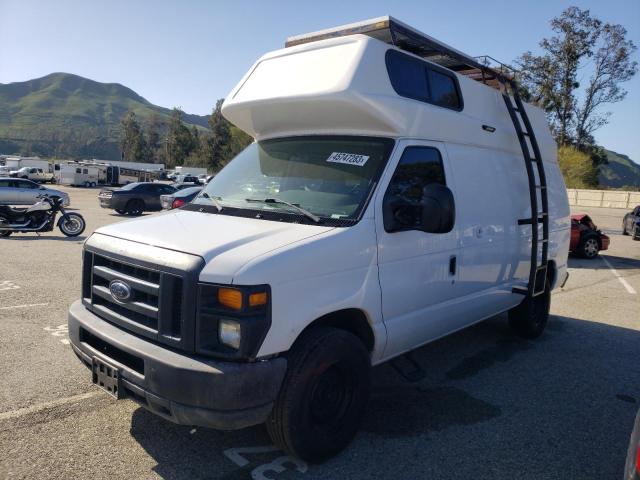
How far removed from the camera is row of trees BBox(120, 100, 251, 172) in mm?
89812

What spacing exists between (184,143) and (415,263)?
10577 cm

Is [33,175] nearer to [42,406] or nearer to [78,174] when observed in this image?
[78,174]

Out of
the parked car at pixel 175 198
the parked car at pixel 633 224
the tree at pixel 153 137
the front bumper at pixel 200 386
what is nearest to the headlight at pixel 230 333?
the front bumper at pixel 200 386

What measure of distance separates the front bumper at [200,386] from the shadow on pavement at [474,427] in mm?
557

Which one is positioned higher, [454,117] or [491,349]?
[454,117]

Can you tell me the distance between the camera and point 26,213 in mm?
14070

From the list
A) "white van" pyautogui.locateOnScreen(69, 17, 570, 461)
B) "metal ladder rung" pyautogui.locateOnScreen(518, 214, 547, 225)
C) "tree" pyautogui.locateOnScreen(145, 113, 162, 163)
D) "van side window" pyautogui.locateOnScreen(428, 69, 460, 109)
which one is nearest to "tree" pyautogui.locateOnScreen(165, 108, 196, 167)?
"tree" pyautogui.locateOnScreen(145, 113, 162, 163)

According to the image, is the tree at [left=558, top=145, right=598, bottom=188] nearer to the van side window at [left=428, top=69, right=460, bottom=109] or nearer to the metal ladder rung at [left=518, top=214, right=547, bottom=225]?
the metal ladder rung at [left=518, top=214, right=547, bottom=225]

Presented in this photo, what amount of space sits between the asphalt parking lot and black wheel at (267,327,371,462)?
182 mm

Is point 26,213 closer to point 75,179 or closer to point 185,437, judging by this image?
point 185,437

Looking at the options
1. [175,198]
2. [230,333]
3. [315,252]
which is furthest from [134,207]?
[230,333]

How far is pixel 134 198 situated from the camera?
23391 mm

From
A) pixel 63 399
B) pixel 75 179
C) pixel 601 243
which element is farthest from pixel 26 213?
pixel 75 179

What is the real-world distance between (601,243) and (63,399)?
1491 centimetres
